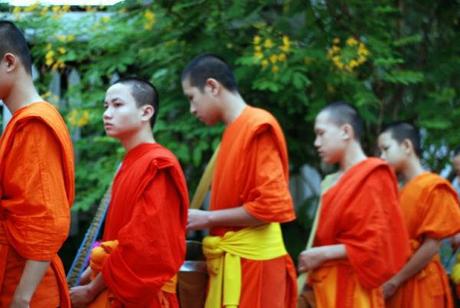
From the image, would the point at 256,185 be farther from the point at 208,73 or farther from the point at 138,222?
the point at 138,222

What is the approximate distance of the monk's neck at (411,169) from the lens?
18.9ft

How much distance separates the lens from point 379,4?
6707 millimetres

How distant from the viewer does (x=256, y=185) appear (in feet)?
13.9

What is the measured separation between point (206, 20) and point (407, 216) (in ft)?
7.05

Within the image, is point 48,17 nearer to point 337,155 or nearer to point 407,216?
point 337,155

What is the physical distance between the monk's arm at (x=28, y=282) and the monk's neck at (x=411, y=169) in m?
3.34

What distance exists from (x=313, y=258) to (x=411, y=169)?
1301 millimetres

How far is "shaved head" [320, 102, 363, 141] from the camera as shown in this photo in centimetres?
509

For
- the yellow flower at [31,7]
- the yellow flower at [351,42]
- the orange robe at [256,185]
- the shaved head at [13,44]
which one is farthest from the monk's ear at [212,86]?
the yellow flower at [31,7]

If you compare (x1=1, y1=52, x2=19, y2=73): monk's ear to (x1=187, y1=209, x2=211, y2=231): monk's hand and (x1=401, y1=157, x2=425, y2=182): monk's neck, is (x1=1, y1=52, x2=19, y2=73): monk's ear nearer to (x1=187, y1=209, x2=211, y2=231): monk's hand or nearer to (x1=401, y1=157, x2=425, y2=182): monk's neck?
(x1=187, y1=209, x2=211, y2=231): monk's hand

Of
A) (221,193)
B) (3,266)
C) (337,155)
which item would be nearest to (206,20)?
(337,155)

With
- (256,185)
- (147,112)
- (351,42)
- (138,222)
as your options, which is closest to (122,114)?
(147,112)

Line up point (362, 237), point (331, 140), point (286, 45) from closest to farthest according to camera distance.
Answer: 1. point (362, 237)
2. point (331, 140)
3. point (286, 45)

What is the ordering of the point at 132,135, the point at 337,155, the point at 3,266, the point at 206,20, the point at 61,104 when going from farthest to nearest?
the point at 61,104 < the point at 206,20 < the point at 337,155 < the point at 132,135 < the point at 3,266
